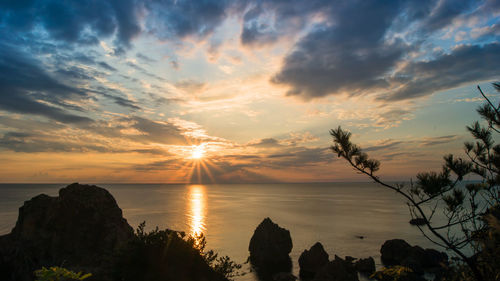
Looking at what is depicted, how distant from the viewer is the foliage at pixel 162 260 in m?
7.99

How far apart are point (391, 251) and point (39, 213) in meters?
49.3

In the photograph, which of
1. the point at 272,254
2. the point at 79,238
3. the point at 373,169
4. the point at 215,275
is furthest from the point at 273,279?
the point at 373,169

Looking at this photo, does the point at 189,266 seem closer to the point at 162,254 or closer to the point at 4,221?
the point at 162,254

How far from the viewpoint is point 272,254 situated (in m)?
46.8

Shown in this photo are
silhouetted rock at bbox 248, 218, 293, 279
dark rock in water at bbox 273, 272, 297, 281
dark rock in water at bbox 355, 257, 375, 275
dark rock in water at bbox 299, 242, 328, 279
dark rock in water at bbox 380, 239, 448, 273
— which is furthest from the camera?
silhouetted rock at bbox 248, 218, 293, 279

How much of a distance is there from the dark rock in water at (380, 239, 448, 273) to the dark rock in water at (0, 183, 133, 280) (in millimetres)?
38041

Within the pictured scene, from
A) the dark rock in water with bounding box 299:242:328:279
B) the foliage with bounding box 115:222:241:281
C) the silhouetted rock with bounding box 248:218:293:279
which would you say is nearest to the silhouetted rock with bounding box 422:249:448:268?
the dark rock in water with bounding box 299:242:328:279

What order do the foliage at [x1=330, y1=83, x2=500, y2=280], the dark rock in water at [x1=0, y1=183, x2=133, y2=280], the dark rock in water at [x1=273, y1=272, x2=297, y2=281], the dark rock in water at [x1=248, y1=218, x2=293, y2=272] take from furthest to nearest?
the dark rock in water at [x1=248, y1=218, x2=293, y2=272]
the dark rock in water at [x1=273, y1=272, x2=297, y2=281]
the dark rock in water at [x1=0, y1=183, x2=133, y2=280]
the foliage at [x1=330, y1=83, x2=500, y2=280]

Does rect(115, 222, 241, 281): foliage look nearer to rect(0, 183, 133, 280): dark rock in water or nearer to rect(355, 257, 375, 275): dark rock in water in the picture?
rect(0, 183, 133, 280): dark rock in water

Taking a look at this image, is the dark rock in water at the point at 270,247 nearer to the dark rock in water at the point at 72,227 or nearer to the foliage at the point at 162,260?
the dark rock in water at the point at 72,227

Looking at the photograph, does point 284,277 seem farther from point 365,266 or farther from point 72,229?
point 72,229

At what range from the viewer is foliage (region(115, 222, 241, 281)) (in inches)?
315

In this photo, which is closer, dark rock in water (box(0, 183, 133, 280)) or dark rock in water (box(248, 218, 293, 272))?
dark rock in water (box(0, 183, 133, 280))

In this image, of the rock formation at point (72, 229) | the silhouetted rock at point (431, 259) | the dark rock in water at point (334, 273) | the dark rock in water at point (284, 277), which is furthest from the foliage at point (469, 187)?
the silhouetted rock at point (431, 259)
